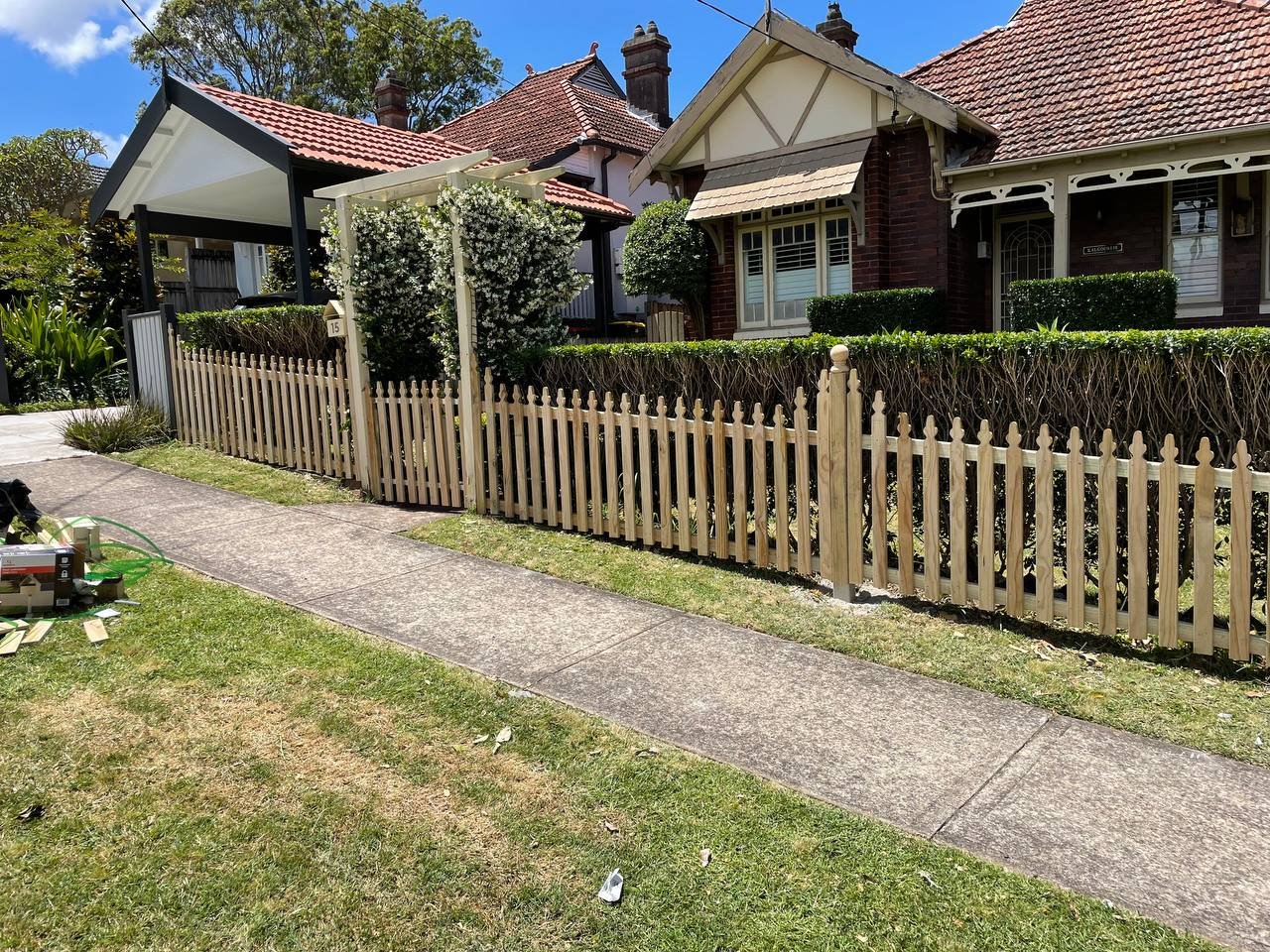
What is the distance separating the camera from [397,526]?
25.4 feet

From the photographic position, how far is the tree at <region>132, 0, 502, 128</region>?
37.8 m

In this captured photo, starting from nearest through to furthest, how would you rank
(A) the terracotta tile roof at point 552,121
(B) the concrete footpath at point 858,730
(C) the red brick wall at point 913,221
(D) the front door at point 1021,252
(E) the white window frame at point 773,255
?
(B) the concrete footpath at point 858,730, (C) the red brick wall at point 913,221, (D) the front door at point 1021,252, (E) the white window frame at point 773,255, (A) the terracotta tile roof at point 552,121

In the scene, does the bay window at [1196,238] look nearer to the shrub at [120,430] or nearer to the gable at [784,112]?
the gable at [784,112]

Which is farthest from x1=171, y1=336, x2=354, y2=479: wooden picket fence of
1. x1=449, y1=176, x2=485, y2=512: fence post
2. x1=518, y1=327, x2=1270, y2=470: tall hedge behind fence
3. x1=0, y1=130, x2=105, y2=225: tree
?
x1=0, y1=130, x2=105, y2=225: tree

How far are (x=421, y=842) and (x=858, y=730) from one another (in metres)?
1.83

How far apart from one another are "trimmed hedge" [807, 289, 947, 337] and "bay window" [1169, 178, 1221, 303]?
2894 mm

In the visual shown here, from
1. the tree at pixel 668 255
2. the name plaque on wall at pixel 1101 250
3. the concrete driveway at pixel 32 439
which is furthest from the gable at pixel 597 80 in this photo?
the name plaque on wall at pixel 1101 250

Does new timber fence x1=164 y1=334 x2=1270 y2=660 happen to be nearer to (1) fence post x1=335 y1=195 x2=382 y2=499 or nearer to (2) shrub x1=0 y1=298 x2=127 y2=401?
(1) fence post x1=335 y1=195 x2=382 y2=499

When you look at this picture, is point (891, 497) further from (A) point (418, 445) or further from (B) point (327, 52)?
Result: (B) point (327, 52)

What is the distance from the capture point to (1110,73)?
41.5 ft

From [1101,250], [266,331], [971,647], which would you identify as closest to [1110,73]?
[1101,250]

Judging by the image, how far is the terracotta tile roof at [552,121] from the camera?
73.5 feet

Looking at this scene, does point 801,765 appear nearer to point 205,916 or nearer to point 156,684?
point 205,916

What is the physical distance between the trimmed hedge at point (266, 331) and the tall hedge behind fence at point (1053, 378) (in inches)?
206
